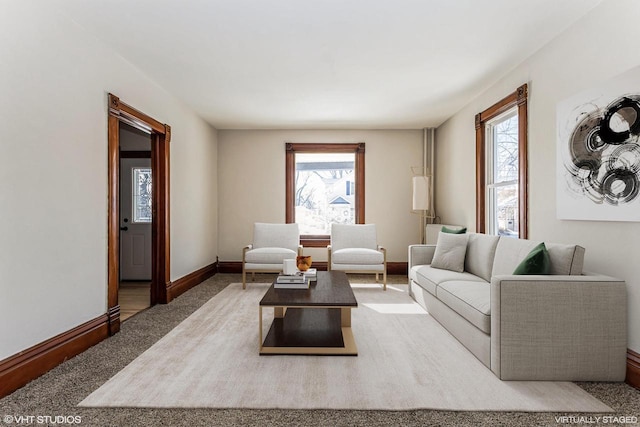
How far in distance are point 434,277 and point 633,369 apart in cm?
165

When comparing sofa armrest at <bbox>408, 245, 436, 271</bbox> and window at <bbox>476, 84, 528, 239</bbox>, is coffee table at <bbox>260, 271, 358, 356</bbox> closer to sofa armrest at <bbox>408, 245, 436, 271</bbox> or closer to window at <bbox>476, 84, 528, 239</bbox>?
sofa armrest at <bbox>408, 245, 436, 271</bbox>

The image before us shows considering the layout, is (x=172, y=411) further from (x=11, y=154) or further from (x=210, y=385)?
(x=11, y=154)

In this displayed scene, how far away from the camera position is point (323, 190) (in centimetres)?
664

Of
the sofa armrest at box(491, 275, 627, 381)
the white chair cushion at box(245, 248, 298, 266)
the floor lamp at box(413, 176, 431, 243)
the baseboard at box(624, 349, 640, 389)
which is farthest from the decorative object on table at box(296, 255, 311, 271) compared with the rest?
the floor lamp at box(413, 176, 431, 243)

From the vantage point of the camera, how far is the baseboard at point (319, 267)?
6465 mm

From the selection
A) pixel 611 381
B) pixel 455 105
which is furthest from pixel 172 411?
pixel 455 105

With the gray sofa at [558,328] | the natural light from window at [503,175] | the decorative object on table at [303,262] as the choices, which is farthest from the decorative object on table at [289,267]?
the natural light from window at [503,175]

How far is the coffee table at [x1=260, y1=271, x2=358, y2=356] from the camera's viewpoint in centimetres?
268

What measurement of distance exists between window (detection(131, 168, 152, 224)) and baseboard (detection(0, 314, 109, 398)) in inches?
116

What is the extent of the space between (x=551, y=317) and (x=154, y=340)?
116 inches

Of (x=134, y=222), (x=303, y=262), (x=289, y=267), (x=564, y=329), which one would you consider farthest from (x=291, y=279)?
(x=134, y=222)

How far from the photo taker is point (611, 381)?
89.7 inches

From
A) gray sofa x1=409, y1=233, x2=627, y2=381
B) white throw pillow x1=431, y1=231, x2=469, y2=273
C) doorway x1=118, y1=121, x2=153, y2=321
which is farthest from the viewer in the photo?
doorway x1=118, y1=121, x2=153, y2=321

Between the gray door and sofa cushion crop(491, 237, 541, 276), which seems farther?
the gray door
